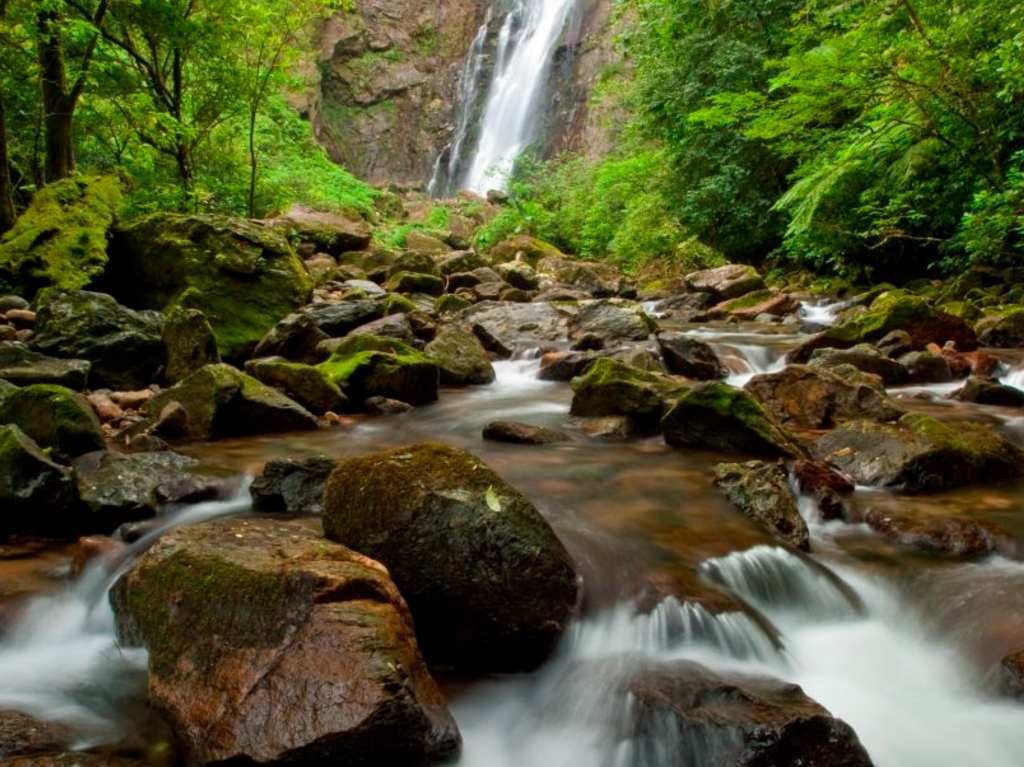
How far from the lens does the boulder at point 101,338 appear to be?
687cm

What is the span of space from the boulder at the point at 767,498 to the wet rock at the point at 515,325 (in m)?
6.07

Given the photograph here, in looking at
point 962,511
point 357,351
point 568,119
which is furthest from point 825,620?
point 568,119

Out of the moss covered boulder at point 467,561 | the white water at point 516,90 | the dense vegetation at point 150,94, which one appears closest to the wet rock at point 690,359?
the moss covered boulder at point 467,561

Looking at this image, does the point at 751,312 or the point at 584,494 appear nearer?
the point at 584,494

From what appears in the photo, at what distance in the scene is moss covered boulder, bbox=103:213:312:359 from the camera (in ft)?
29.1

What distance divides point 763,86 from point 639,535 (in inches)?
554

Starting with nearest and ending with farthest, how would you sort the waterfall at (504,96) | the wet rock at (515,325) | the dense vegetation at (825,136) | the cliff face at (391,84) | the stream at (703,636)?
the stream at (703,636), the dense vegetation at (825,136), the wet rock at (515,325), the waterfall at (504,96), the cliff face at (391,84)

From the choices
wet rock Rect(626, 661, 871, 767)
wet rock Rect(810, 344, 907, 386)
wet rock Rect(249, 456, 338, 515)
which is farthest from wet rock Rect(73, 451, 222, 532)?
wet rock Rect(810, 344, 907, 386)

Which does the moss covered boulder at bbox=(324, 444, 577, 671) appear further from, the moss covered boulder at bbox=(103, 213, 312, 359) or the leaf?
the moss covered boulder at bbox=(103, 213, 312, 359)

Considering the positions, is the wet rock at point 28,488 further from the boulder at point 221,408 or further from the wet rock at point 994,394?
the wet rock at point 994,394

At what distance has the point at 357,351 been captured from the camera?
797cm

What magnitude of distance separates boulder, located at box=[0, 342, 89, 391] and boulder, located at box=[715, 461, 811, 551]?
5.32 m

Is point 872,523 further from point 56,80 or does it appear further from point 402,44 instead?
point 402,44

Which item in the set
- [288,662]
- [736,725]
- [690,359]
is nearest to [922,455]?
[736,725]
